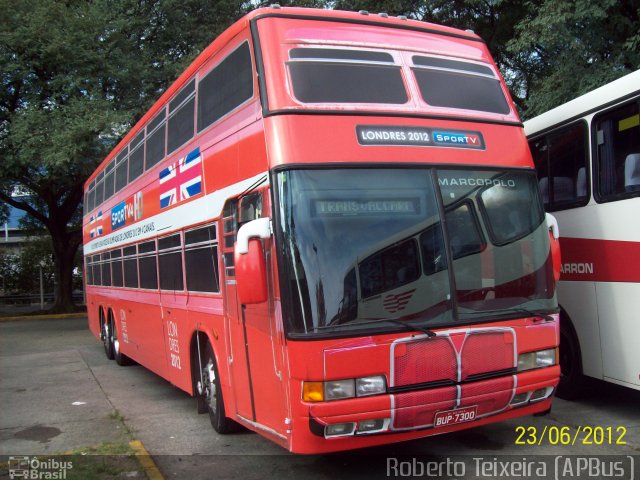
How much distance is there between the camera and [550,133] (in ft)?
24.5

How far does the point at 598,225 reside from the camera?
652 centimetres

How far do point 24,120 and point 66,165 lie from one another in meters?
1.59

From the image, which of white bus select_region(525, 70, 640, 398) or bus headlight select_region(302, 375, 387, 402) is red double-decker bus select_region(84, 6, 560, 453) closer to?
Answer: bus headlight select_region(302, 375, 387, 402)

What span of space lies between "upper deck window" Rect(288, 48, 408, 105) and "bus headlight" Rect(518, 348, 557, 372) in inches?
91.5

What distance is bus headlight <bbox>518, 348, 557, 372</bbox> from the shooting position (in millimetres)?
5074

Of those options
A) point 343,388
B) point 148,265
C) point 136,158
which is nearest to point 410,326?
point 343,388

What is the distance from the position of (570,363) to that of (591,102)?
290cm

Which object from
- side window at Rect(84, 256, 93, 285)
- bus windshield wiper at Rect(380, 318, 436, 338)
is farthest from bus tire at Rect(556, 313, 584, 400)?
side window at Rect(84, 256, 93, 285)

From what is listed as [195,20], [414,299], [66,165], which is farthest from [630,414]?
[195,20]

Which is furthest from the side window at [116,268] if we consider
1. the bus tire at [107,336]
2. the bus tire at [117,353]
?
the bus tire at [107,336]

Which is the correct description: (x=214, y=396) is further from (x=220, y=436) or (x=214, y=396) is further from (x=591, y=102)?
(x=591, y=102)

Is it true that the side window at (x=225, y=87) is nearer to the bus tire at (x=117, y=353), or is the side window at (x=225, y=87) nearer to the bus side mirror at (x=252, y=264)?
the bus side mirror at (x=252, y=264)

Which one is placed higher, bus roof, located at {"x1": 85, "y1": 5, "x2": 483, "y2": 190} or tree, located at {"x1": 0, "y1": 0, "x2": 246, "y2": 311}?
tree, located at {"x1": 0, "y1": 0, "x2": 246, "y2": 311}

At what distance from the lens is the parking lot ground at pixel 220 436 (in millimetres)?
5484
